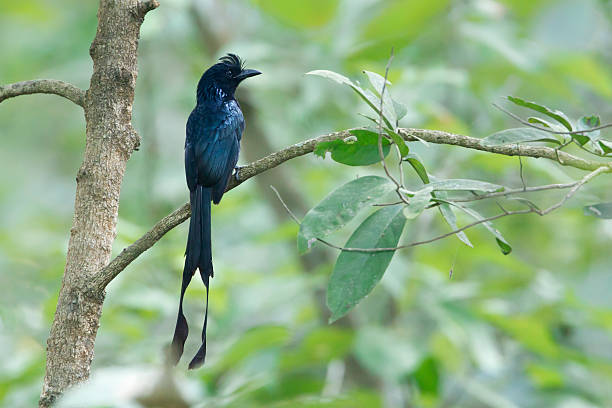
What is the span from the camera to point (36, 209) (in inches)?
263

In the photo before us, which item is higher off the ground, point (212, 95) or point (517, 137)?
point (212, 95)

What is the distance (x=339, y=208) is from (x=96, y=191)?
0.55 metres

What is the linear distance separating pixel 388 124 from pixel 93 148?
0.67 metres

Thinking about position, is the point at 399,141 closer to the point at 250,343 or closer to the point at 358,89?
the point at 358,89

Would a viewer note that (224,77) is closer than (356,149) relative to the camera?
No

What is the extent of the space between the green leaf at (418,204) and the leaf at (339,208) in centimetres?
8

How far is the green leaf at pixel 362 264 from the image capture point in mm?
1426

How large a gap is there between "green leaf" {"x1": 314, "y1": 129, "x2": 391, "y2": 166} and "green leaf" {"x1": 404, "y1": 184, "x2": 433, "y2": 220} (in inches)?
8.5

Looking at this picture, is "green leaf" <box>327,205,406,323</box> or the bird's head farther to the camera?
the bird's head

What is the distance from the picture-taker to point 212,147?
2547 millimetres

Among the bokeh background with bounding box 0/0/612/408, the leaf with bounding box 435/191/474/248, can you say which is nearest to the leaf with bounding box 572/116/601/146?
the leaf with bounding box 435/191/474/248

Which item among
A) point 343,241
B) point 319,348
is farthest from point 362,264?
point 343,241

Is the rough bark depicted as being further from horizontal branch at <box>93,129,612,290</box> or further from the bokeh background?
the bokeh background

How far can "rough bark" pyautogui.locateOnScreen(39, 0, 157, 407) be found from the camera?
58.1 inches
